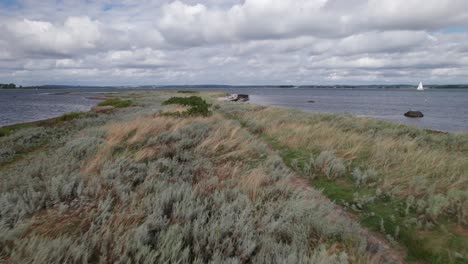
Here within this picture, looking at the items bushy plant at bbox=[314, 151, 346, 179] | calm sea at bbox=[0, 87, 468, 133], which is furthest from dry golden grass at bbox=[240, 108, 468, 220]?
calm sea at bbox=[0, 87, 468, 133]

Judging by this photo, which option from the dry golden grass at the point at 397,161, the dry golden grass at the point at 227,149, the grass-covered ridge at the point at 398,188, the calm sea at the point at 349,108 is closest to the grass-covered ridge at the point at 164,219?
the grass-covered ridge at the point at 398,188

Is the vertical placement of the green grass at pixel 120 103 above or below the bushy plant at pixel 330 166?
above

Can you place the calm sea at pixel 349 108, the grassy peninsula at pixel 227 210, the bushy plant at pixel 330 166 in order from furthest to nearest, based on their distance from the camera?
the calm sea at pixel 349 108, the bushy plant at pixel 330 166, the grassy peninsula at pixel 227 210

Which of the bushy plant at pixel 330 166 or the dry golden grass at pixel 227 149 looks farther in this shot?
the dry golden grass at pixel 227 149

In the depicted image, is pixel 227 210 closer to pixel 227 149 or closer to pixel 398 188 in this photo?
pixel 398 188

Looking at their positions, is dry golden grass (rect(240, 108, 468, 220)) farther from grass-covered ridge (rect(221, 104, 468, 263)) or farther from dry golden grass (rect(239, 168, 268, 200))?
dry golden grass (rect(239, 168, 268, 200))

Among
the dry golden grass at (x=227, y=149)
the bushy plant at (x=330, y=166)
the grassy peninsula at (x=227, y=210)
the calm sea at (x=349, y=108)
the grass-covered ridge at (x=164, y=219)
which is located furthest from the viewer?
the calm sea at (x=349, y=108)

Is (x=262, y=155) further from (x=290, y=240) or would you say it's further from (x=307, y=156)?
(x=290, y=240)

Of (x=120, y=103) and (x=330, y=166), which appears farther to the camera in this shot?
(x=120, y=103)

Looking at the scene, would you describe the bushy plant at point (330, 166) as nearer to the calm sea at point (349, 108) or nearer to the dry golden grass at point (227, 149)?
the dry golden grass at point (227, 149)

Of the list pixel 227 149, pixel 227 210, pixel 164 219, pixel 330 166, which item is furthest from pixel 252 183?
pixel 227 149

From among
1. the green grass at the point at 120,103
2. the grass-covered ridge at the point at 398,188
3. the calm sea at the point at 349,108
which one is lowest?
the calm sea at the point at 349,108

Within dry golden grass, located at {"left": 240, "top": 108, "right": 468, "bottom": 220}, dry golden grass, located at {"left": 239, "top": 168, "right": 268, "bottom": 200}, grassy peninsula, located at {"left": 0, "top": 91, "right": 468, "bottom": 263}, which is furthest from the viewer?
dry golden grass, located at {"left": 240, "top": 108, "right": 468, "bottom": 220}

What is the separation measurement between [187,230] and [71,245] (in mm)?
1270
